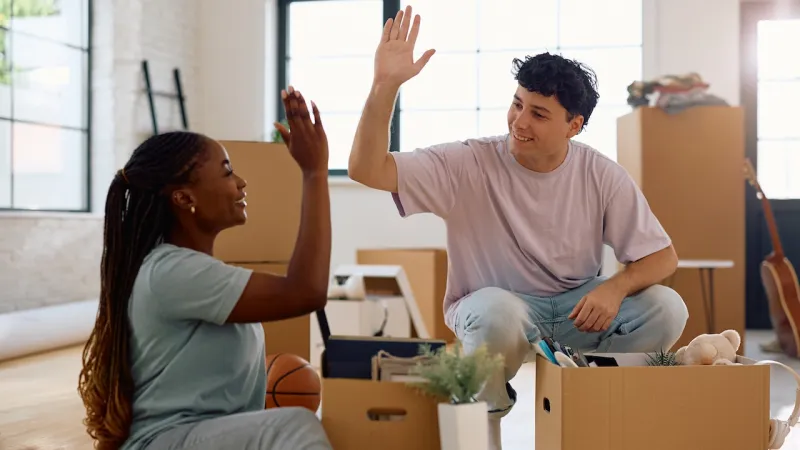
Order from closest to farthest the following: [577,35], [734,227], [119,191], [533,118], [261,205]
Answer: [119,191] < [533,118] < [261,205] < [734,227] < [577,35]

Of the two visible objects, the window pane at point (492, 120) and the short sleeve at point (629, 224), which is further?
the window pane at point (492, 120)

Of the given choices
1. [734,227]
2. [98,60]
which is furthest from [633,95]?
[98,60]

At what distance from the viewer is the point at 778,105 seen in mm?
5227

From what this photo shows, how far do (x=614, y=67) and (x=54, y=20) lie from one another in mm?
3346

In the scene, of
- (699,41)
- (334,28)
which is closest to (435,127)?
(334,28)

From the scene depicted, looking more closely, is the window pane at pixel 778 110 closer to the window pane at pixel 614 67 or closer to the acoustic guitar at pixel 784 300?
the window pane at pixel 614 67

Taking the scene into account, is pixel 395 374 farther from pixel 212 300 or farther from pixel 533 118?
pixel 533 118

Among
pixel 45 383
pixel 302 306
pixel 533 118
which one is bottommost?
pixel 45 383

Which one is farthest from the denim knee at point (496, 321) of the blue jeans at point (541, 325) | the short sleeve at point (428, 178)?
the short sleeve at point (428, 178)

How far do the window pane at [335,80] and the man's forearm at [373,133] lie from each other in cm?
376

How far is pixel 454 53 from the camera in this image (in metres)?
5.60

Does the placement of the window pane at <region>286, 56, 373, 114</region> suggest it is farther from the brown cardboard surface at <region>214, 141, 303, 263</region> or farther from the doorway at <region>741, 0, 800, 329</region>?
the brown cardboard surface at <region>214, 141, 303, 263</region>

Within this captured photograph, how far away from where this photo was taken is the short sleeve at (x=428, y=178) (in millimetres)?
2104

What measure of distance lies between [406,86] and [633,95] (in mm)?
1750
